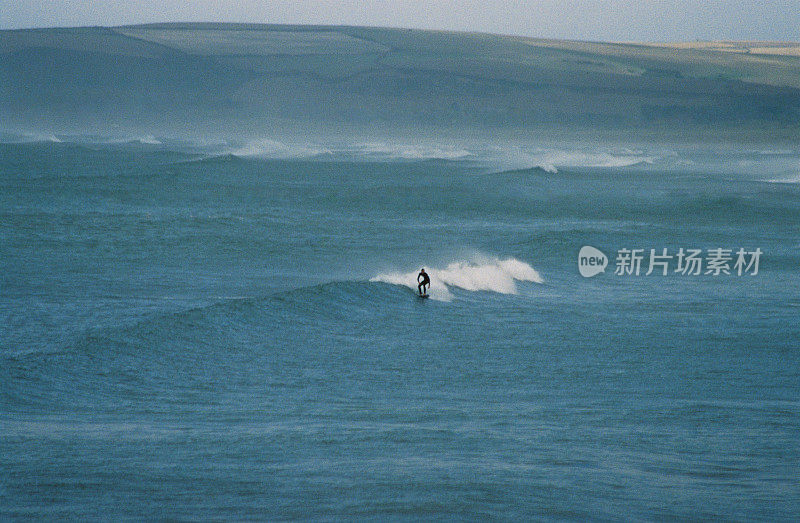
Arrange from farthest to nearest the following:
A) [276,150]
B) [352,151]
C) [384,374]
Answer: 1. [352,151]
2. [276,150]
3. [384,374]

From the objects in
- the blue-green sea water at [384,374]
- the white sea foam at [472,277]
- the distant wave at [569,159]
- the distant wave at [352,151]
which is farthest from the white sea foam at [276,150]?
the white sea foam at [472,277]

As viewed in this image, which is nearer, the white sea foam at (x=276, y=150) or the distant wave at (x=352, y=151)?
the white sea foam at (x=276, y=150)

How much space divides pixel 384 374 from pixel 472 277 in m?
12.7

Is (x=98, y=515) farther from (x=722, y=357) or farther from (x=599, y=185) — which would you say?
(x=599, y=185)

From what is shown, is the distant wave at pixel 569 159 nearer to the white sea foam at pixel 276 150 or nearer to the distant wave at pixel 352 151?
the distant wave at pixel 352 151

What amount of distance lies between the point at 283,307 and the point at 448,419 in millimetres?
10020

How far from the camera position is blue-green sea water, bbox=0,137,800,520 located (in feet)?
40.8

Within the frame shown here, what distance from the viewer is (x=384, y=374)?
749 inches

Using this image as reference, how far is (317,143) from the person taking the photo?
137 m

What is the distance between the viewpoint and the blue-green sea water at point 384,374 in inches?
490

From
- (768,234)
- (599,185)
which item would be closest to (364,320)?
(768,234)

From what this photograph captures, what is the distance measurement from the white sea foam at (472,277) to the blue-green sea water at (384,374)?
154 millimetres

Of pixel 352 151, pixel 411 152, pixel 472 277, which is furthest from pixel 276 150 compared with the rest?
pixel 472 277

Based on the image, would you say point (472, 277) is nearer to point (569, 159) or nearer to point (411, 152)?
point (569, 159)
